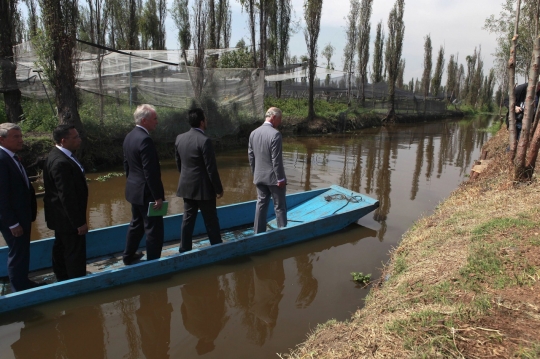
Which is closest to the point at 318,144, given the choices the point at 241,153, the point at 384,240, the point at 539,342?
the point at 241,153

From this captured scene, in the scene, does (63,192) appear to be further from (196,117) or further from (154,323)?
A: (196,117)

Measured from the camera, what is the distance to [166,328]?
3.85 m

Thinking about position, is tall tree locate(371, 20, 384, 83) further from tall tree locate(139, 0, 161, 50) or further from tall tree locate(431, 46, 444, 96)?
tall tree locate(139, 0, 161, 50)


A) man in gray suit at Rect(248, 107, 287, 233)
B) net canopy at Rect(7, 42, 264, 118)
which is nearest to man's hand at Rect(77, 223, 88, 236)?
man in gray suit at Rect(248, 107, 287, 233)

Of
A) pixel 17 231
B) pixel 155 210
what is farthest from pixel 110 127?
pixel 17 231

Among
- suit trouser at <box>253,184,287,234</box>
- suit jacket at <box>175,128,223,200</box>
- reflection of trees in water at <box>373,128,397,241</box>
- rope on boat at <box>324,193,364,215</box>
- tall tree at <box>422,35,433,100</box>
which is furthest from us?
tall tree at <box>422,35,433,100</box>

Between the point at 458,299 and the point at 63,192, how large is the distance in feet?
11.6

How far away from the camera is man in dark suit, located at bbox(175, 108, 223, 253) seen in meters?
4.69

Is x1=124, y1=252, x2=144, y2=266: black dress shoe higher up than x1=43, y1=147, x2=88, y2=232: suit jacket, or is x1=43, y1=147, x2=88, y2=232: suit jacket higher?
x1=43, y1=147, x2=88, y2=232: suit jacket

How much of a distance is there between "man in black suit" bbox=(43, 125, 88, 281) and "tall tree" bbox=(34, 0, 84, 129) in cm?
687

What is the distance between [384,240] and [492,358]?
4.00 meters

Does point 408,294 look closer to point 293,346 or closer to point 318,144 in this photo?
point 293,346

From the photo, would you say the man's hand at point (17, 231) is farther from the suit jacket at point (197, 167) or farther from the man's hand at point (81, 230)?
the suit jacket at point (197, 167)

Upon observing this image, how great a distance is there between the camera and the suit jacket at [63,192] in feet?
12.3
